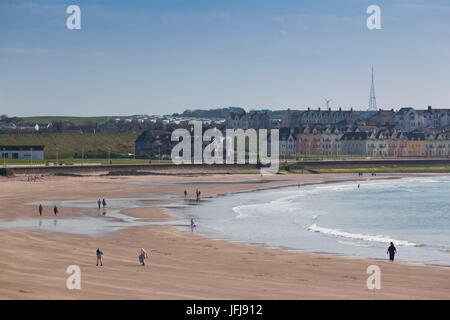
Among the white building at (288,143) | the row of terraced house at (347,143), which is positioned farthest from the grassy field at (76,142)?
the row of terraced house at (347,143)

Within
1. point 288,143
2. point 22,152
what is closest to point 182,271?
point 22,152

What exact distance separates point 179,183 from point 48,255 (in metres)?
59.8

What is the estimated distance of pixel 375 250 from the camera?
3853 centimetres

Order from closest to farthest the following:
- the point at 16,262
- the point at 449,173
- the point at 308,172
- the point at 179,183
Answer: the point at 16,262, the point at 179,183, the point at 308,172, the point at 449,173

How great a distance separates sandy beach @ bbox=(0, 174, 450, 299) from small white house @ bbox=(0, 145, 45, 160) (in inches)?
2969

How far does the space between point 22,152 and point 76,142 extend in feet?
114

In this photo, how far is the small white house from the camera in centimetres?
12294

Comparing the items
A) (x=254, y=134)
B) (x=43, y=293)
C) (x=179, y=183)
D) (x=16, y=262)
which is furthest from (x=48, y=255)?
(x=254, y=134)

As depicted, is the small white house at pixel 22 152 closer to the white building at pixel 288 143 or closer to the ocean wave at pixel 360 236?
the white building at pixel 288 143

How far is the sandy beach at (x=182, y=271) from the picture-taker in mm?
23938

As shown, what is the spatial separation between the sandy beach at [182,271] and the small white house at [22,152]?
75.4 m

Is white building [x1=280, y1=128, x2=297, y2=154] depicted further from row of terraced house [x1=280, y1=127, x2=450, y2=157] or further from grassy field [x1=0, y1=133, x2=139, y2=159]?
grassy field [x1=0, y1=133, x2=139, y2=159]

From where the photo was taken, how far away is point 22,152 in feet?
408
